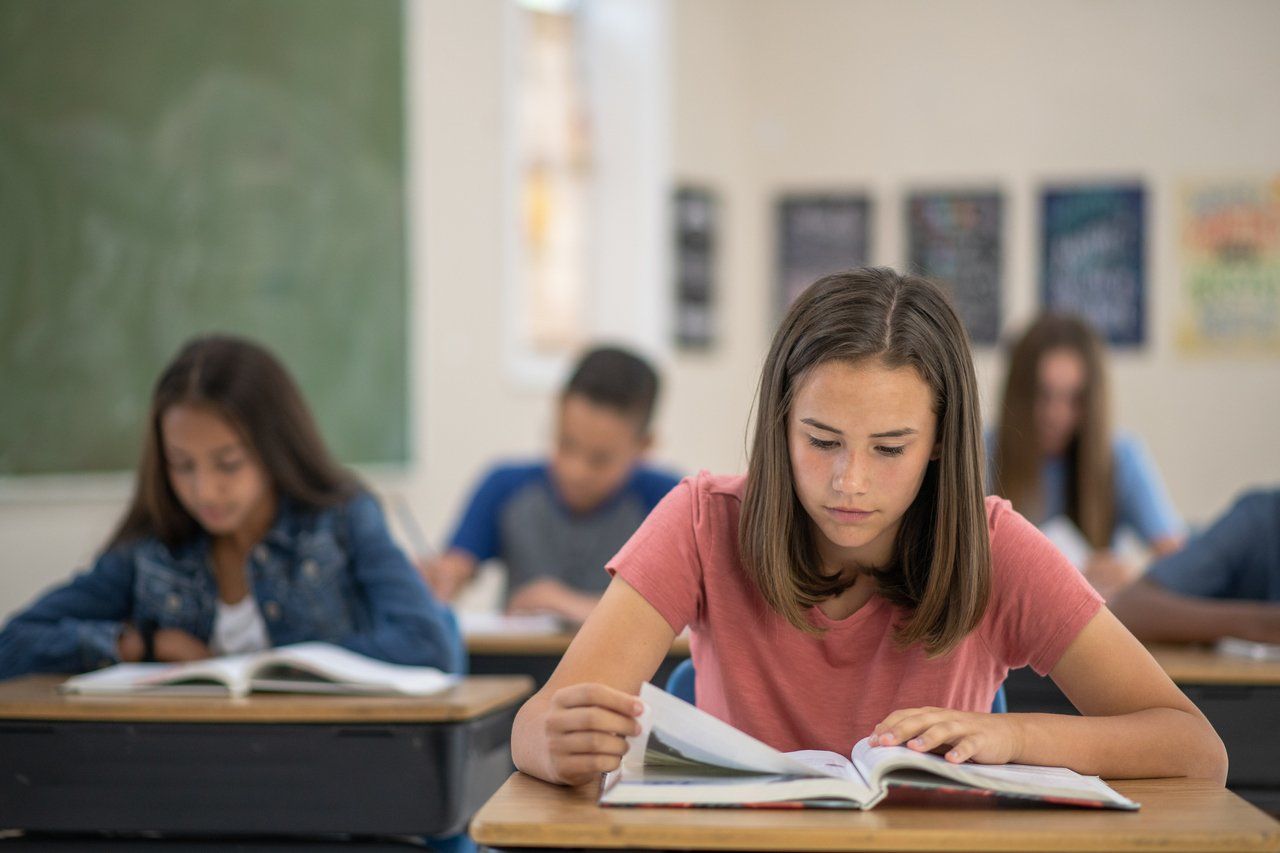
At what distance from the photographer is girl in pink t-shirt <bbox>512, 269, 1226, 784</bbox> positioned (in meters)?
1.48

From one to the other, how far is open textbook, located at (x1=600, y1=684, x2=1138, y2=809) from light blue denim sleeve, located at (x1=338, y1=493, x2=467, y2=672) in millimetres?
1035

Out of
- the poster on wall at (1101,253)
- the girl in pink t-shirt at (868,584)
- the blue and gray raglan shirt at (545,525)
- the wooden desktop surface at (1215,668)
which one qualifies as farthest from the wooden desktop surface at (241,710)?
the poster on wall at (1101,253)

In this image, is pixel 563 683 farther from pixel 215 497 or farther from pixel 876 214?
pixel 876 214

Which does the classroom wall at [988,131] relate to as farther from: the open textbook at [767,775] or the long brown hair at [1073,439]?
the open textbook at [767,775]

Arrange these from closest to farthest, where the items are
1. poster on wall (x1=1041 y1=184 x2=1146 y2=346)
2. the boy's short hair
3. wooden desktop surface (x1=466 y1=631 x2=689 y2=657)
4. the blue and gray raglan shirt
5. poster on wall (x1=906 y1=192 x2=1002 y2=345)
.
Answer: wooden desktop surface (x1=466 y1=631 x2=689 y2=657) → the boy's short hair → the blue and gray raglan shirt → poster on wall (x1=1041 y1=184 x2=1146 y2=346) → poster on wall (x1=906 y1=192 x2=1002 y2=345)

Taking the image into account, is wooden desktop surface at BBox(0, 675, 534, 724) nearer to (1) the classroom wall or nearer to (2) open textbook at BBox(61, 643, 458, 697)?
(2) open textbook at BBox(61, 643, 458, 697)

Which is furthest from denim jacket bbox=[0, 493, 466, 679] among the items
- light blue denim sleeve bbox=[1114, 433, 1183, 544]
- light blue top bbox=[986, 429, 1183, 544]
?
light blue denim sleeve bbox=[1114, 433, 1183, 544]

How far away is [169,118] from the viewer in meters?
3.45

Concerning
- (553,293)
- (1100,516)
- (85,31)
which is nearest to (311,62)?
(85,31)

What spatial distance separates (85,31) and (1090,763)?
2648 mm

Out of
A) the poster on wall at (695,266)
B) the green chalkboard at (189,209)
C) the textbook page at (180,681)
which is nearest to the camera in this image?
the textbook page at (180,681)

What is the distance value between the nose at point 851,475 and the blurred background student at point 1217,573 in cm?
122

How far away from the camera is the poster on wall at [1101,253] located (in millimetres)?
6605

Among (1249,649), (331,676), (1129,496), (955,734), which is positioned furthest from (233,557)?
(1129,496)
